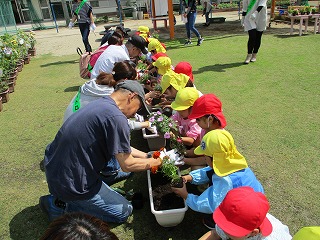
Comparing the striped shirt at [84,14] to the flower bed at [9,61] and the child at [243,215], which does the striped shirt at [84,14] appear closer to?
the flower bed at [9,61]

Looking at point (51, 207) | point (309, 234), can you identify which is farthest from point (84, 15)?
point (309, 234)

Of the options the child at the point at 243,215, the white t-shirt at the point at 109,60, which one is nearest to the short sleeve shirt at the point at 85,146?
the child at the point at 243,215

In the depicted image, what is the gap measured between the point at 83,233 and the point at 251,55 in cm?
697

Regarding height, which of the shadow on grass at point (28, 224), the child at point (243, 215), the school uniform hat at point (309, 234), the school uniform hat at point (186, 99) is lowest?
the shadow on grass at point (28, 224)

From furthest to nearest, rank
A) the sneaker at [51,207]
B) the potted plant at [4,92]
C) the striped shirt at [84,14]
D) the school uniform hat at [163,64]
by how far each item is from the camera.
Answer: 1. the striped shirt at [84,14]
2. the potted plant at [4,92]
3. the school uniform hat at [163,64]
4. the sneaker at [51,207]

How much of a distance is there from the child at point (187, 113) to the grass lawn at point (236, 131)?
2.33 ft

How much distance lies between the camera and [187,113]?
3.07m

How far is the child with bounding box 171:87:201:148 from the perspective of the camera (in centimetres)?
299

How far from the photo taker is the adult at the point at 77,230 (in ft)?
3.59

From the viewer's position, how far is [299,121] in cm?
407

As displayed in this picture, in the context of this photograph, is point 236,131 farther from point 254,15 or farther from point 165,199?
point 254,15

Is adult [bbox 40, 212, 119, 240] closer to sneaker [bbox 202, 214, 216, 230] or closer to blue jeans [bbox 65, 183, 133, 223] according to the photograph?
blue jeans [bbox 65, 183, 133, 223]

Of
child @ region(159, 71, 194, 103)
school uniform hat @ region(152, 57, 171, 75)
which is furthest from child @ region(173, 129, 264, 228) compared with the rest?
school uniform hat @ region(152, 57, 171, 75)

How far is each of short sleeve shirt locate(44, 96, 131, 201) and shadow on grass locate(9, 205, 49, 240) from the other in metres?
0.57
